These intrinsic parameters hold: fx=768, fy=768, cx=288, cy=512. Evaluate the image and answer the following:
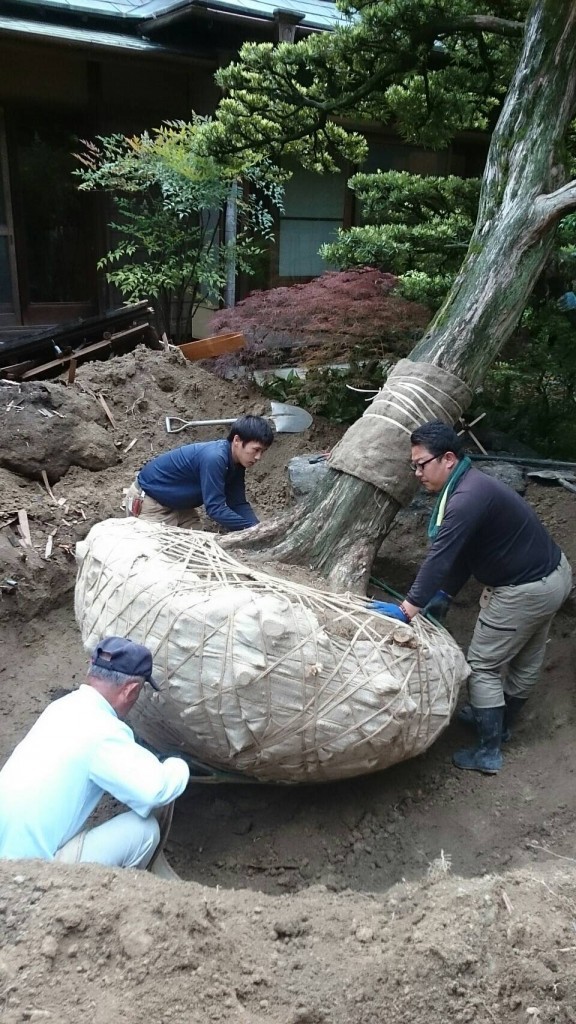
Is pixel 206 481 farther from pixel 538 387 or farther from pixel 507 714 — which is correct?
pixel 538 387

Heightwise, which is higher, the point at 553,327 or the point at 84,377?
the point at 553,327

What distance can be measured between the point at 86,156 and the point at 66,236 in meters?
0.97

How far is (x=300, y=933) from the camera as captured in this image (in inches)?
79.0

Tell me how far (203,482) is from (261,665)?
4.73 feet

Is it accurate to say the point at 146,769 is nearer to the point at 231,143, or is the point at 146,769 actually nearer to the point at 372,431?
the point at 372,431

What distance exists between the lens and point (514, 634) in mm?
3502

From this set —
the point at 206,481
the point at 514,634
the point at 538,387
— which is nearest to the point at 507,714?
the point at 514,634

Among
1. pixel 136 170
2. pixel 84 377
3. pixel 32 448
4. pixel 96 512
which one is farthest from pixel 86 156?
pixel 96 512

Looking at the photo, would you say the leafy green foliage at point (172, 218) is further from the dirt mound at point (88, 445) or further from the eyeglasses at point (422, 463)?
the eyeglasses at point (422, 463)

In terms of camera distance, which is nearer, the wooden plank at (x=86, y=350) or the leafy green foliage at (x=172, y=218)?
the wooden plank at (x=86, y=350)

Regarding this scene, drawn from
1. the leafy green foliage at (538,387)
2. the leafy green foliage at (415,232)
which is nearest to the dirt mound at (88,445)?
the leafy green foliage at (415,232)

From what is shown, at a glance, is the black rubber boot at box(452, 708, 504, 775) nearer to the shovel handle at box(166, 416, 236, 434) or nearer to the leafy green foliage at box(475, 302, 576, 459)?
the leafy green foliage at box(475, 302, 576, 459)

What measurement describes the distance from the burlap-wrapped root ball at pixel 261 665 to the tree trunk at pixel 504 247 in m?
0.62

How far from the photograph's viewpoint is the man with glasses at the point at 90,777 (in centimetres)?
232
